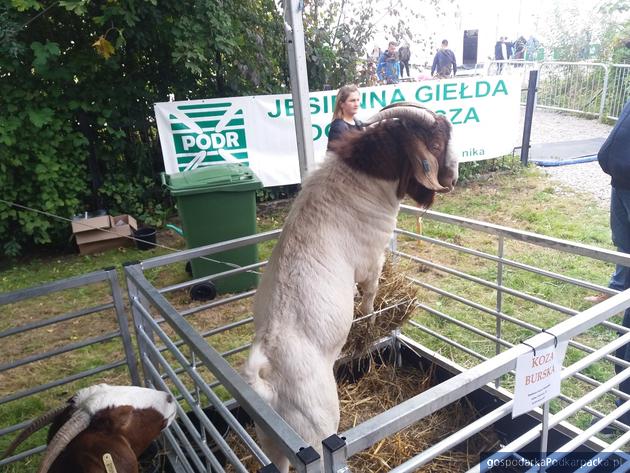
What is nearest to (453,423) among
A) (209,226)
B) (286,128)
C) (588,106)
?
(209,226)

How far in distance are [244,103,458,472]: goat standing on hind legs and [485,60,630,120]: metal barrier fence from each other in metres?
10.8

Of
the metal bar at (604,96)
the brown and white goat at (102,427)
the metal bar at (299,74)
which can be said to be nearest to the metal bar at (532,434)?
the brown and white goat at (102,427)

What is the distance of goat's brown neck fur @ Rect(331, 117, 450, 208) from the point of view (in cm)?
247

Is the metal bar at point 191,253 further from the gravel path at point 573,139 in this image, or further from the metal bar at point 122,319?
the gravel path at point 573,139

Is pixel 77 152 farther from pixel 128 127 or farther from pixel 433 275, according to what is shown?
pixel 433 275

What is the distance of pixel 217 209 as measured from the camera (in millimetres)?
5227

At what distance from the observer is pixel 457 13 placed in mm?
9328

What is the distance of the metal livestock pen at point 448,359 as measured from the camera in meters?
1.29

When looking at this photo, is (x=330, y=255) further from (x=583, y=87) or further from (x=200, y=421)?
(x=583, y=87)

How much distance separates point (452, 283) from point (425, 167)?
3.15m

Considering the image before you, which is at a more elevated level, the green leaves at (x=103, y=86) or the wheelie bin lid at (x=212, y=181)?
the green leaves at (x=103, y=86)

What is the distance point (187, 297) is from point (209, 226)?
0.88 meters

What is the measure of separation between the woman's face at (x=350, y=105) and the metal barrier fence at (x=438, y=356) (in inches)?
71.3

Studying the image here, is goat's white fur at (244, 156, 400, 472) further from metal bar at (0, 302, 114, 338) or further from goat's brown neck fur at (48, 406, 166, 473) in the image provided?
metal bar at (0, 302, 114, 338)
